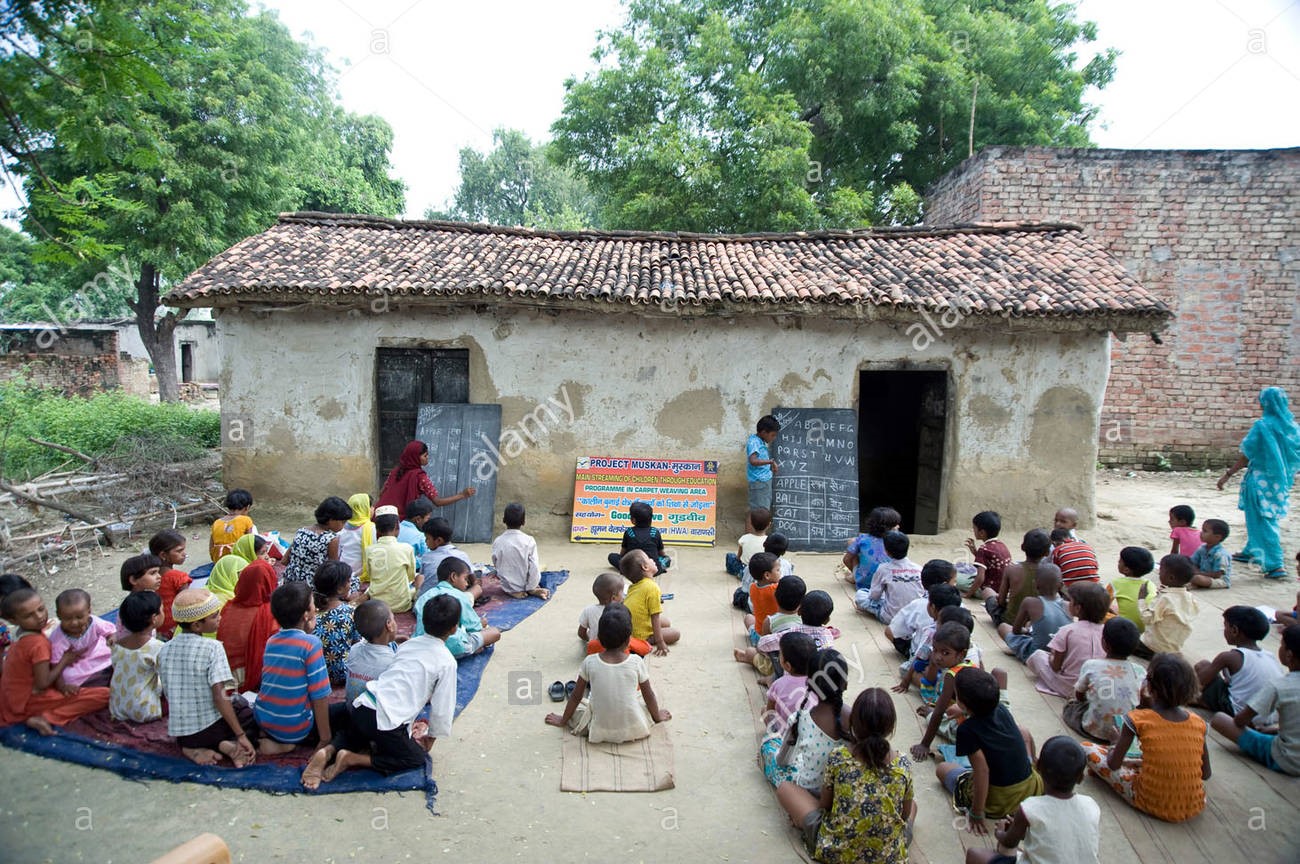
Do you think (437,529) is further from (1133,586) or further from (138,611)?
(1133,586)

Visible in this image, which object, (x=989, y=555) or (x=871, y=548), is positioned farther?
(x=871, y=548)

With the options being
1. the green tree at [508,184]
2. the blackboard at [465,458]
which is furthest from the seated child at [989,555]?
the green tree at [508,184]

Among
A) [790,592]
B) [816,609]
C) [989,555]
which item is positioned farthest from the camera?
[989,555]

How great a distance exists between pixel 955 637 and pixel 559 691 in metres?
2.38

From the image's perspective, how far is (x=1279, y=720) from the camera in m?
3.93

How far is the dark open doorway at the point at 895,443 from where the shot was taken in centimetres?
1002

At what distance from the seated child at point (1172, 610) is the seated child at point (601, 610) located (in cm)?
341

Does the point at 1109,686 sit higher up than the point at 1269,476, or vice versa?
the point at 1269,476

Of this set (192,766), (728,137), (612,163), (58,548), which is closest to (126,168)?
(612,163)

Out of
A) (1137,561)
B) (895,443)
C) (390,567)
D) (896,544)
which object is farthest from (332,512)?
(895,443)

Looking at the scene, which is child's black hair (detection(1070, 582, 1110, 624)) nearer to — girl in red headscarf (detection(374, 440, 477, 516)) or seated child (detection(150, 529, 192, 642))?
seated child (detection(150, 529, 192, 642))

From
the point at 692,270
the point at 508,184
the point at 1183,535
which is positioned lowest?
the point at 1183,535

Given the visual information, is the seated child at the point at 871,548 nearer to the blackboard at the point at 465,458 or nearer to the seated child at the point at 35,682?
the blackboard at the point at 465,458

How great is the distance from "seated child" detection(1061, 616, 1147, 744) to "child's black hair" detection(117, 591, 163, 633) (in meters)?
4.97
